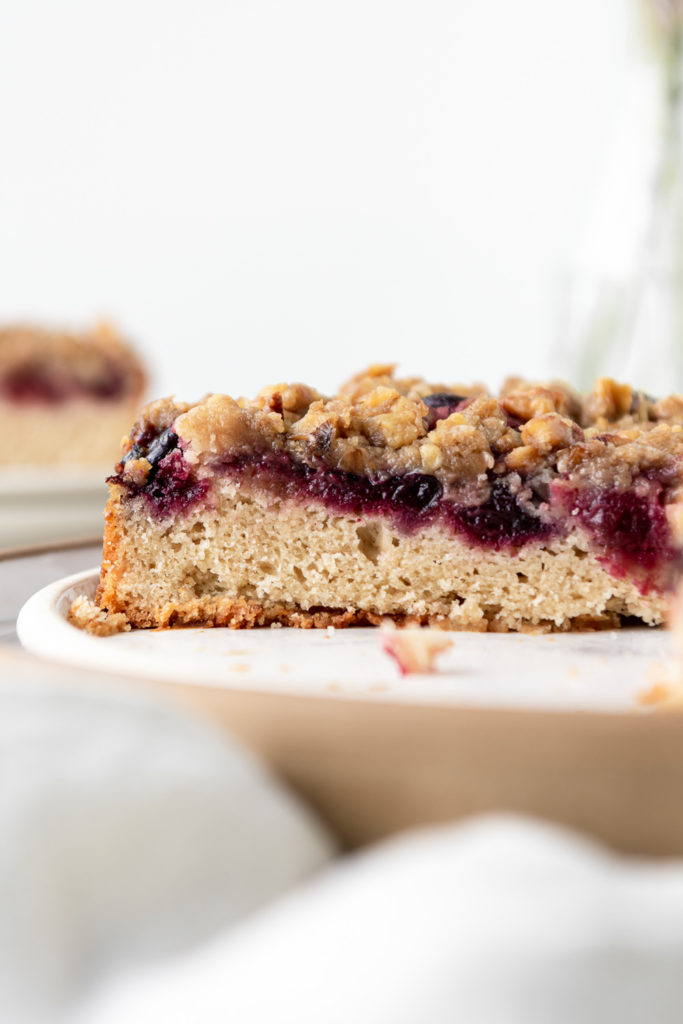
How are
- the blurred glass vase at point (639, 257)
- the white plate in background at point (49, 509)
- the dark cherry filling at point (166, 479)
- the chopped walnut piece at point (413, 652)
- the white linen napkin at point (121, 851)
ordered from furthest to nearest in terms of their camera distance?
the blurred glass vase at point (639, 257) < the white plate in background at point (49, 509) < the dark cherry filling at point (166, 479) < the chopped walnut piece at point (413, 652) < the white linen napkin at point (121, 851)

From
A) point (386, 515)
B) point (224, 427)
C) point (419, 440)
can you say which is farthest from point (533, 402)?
point (224, 427)

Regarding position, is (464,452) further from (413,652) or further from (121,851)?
(121,851)

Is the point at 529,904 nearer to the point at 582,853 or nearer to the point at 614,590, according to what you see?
the point at 582,853

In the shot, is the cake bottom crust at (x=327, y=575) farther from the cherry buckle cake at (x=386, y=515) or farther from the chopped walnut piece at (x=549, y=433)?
the chopped walnut piece at (x=549, y=433)

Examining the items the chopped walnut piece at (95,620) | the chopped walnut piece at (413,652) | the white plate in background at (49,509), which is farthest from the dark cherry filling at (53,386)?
the chopped walnut piece at (413,652)

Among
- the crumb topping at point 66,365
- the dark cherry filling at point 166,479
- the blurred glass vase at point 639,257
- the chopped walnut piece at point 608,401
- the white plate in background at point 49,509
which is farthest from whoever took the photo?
the crumb topping at point 66,365
